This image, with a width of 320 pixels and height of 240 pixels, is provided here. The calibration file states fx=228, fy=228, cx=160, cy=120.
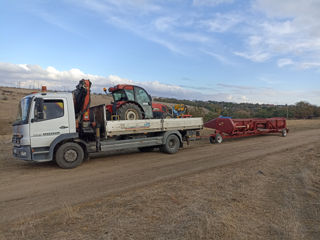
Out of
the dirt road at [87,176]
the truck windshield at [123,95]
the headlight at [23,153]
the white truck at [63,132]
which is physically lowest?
the dirt road at [87,176]

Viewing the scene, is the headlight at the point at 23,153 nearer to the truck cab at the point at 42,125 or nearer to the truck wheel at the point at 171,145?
the truck cab at the point at 42,125

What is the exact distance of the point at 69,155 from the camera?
8.13m

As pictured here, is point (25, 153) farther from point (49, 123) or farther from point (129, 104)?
point (129, 104)

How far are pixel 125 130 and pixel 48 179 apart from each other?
342 cm

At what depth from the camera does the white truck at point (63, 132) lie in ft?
25.0

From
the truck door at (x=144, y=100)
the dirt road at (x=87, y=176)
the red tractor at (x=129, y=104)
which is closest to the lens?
the dirt road at (x=87, y=176)

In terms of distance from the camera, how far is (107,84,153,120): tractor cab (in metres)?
9.91

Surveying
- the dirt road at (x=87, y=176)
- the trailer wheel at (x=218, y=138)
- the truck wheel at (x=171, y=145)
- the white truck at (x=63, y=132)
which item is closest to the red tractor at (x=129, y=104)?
the white truck at (x=63, y=132)

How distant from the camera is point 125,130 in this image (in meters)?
9.34

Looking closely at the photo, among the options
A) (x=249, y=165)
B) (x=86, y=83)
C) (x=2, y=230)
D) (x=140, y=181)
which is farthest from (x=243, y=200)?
(x=86, y=83)

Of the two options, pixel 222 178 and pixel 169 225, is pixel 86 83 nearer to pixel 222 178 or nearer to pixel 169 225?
pixel 222 178

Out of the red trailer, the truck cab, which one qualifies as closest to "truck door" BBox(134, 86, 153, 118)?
the truck cab

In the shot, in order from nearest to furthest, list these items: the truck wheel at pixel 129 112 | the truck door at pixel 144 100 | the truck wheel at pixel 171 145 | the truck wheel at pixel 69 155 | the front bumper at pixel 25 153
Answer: the front bumper at pixel 25 153 → the truck wheel at pixel 69 155 → the truck wheel at pixel 129 112 → the truck door at pixel 144 100 → the truck wheel at pixel 171 145

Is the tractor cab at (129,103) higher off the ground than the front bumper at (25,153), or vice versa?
the tractor cab at (129,103)
